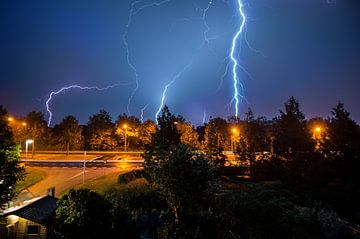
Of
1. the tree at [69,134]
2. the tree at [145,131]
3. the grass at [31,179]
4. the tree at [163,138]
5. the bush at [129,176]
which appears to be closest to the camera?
the tree at [163,138]

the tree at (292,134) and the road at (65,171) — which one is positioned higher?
the tree at (292,134)

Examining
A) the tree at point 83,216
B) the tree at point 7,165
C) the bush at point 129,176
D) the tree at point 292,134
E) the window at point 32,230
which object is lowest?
the window at point 32,230

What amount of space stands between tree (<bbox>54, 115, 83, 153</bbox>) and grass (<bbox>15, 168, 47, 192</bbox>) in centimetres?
1716

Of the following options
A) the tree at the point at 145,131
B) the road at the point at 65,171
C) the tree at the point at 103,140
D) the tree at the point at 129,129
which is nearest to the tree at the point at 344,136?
the road at the point at 65,171

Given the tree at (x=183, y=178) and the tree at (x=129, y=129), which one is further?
the tree at (x=129, y=129)

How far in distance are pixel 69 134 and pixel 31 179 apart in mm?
22216

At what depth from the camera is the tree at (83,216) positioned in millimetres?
15266

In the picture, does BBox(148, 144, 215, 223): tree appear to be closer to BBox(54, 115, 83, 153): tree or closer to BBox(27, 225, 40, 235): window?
BBox(27, 225, 40, 235): window

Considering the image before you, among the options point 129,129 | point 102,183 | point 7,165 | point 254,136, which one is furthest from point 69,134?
point 7,165

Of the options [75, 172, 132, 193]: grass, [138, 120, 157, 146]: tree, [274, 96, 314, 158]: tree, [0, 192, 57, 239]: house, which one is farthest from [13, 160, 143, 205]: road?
[274, 96, 314, 158]: tree

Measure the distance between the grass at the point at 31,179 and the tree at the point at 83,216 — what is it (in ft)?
45.5

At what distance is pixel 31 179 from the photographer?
30.2 metres

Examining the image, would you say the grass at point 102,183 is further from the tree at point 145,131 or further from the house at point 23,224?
the tree at point 145,131

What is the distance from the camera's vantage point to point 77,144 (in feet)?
175
